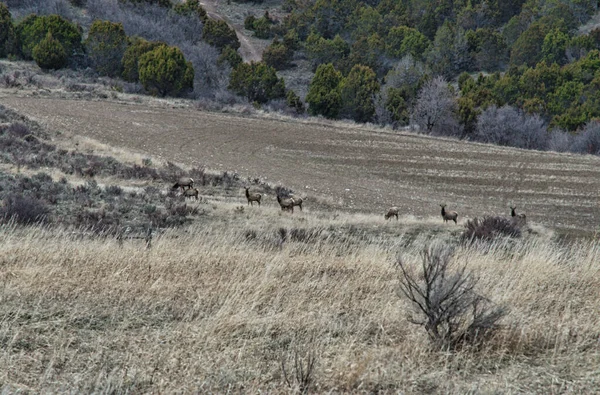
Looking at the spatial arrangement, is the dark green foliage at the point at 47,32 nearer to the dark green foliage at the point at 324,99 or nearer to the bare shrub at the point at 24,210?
the dark green foliage at the point at 324,99

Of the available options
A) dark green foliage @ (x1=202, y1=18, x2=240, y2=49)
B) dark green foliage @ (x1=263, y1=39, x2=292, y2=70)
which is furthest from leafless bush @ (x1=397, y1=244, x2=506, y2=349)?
dark green foliage @ (x1=202, y1=18, x2=240, y2=49)

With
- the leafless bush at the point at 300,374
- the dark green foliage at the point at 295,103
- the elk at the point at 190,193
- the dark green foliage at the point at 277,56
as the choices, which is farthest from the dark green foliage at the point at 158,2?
the leafless bush at the point at 300,374

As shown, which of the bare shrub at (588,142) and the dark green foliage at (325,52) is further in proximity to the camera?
the dark green foliage at (325,52)

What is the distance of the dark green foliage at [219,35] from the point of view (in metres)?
88.6

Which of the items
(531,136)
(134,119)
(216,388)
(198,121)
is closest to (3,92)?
(134,119)

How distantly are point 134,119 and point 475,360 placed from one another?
136 ft

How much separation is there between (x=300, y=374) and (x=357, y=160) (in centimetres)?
3499

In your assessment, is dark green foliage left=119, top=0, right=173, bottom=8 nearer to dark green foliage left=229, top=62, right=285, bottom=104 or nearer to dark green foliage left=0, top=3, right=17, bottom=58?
dark green foliage left=0, top=3, right=17, bottom=58

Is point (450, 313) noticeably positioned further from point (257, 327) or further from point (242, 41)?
point (242, 41)

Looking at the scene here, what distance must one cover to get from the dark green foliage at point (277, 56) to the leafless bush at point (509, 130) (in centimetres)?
3490

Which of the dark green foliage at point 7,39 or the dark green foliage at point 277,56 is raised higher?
the dark green foliage at point 277,56

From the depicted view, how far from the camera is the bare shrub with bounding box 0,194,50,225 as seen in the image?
16.1m

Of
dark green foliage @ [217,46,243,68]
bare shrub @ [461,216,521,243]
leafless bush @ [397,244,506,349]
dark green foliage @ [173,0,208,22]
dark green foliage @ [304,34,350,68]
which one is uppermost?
dark green foliage @ [173,0,208,22]

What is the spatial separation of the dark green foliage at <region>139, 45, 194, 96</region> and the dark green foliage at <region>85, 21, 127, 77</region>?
4.71m
